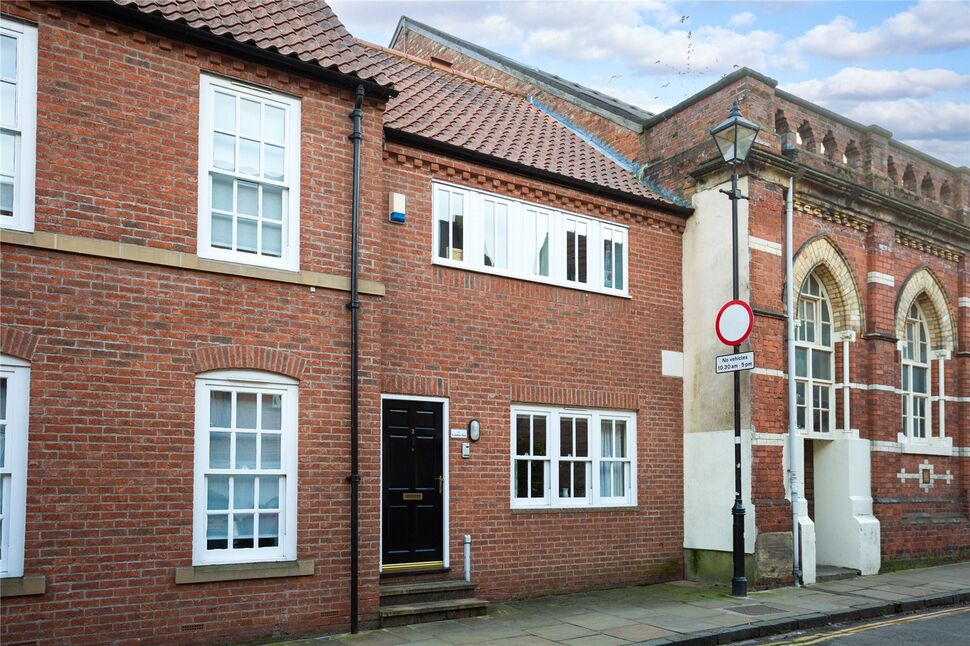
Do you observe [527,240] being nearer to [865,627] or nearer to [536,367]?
[536,367]

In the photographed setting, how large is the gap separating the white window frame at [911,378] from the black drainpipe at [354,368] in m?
11.2

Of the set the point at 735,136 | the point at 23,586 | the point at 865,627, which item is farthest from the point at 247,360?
the point at 865,627

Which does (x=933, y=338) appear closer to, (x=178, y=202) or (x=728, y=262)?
(x=728, y=262)

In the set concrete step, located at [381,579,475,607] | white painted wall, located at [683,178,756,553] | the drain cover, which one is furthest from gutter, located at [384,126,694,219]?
the drain cover

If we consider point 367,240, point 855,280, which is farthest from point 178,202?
point 855,280

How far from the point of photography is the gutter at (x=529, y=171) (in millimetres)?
11227

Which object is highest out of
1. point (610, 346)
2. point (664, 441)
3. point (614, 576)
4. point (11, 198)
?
point (11, 198)

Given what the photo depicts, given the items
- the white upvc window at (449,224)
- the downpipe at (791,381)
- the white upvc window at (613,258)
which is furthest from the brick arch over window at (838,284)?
the white upvc window at (449,224)

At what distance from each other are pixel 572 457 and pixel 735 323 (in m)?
3.04

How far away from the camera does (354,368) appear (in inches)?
380

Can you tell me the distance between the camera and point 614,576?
41.5ft

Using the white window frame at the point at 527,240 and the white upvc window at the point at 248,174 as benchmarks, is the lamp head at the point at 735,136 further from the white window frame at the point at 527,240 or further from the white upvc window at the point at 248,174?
the white upvc window at the point at 248,174

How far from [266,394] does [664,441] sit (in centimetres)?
685

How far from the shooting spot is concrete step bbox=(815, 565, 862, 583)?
528 inches
